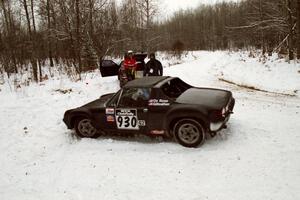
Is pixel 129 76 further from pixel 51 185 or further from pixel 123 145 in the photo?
pixel 51 185

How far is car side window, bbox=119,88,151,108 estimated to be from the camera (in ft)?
24.5

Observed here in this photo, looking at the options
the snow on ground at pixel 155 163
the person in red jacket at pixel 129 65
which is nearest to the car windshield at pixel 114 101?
the snow on ground at pixel 155 163

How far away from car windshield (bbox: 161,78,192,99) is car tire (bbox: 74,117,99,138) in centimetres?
223

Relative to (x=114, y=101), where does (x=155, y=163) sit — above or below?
below

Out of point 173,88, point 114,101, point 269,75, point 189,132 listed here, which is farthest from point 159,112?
point 269,75

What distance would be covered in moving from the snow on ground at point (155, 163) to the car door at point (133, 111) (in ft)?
1.54

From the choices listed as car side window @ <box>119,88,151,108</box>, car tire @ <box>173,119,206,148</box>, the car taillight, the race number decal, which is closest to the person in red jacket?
car side window @ <box>119,88,151,108</box>

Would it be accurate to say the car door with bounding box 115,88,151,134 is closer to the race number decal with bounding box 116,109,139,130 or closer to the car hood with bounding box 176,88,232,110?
the race number decal with bounding box 116,109,139,130

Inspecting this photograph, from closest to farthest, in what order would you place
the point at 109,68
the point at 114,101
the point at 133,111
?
the point at 133,111, the point at 114,101, the point at 109,68

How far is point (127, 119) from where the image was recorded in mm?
7629

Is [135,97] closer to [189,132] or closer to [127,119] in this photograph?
[127,119]

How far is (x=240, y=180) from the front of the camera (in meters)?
5.62

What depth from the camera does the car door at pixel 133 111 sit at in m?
7.46

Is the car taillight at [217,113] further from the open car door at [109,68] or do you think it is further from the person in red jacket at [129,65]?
the open car door at [109,68]
